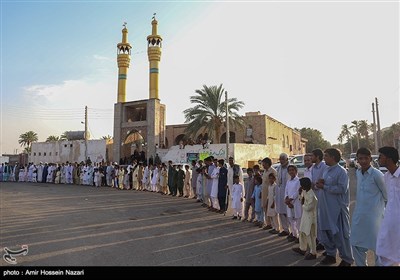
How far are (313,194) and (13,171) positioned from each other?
26.5 metres

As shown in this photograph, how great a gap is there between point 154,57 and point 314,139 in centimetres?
4588

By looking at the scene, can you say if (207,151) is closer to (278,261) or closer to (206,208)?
(206,208)

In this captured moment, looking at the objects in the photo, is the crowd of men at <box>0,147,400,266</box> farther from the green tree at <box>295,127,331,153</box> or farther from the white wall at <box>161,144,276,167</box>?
the green tree at <box>295,127,331,153</box>

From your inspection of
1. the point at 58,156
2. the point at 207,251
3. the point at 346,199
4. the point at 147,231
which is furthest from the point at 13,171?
the point at 346,199

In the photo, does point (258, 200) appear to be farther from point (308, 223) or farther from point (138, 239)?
point (138, 239)

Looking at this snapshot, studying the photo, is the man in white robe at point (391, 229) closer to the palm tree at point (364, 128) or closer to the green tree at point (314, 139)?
the palm tree at point (364, 128)

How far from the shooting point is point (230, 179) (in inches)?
377

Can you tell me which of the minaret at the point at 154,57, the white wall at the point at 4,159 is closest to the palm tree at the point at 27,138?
the white wall at the point at 4,159

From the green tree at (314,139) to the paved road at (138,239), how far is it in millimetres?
59151

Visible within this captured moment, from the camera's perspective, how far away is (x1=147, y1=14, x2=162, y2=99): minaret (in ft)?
95.3

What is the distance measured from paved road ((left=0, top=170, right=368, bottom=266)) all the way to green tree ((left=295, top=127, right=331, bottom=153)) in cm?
5915

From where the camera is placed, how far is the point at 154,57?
96.5 ft

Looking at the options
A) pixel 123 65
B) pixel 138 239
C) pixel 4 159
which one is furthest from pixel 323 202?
pixel 4 159

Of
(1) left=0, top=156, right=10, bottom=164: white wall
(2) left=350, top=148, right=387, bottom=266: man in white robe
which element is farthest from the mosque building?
(1) left=0, top=156, right=10, bottom=164: white wall
